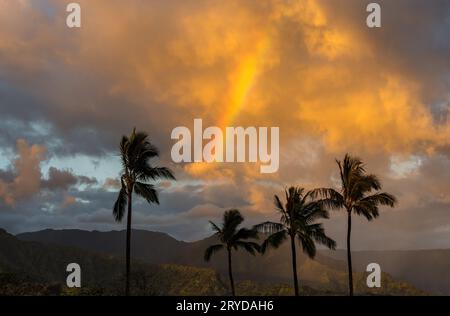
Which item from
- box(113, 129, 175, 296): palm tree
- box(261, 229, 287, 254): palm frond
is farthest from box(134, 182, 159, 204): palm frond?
box(261, 229, 287, 254): palm frond

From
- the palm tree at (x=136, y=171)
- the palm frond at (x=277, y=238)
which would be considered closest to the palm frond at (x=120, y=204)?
the palm tree at (x=136, y=171)

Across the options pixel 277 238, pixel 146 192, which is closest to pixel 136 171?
pixel 146 192

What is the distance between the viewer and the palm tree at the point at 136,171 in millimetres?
47406

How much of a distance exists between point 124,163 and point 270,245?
1948 cm

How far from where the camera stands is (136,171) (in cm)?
4772

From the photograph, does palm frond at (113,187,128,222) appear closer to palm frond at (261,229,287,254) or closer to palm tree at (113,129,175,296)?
palm tree at (113,129,175,296)

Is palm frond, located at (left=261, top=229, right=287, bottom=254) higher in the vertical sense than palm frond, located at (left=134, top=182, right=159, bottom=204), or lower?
lower

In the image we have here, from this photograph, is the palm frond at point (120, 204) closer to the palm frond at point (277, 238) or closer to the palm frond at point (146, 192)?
the palm frond at point (146, 192)

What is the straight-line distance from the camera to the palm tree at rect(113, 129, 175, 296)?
47406 mm

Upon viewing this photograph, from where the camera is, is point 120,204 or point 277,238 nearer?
point 120,204

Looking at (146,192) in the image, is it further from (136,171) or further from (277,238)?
(277,238)
